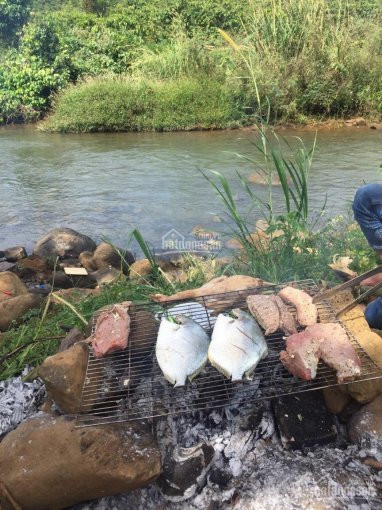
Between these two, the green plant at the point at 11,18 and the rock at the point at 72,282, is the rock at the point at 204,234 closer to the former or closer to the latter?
the rock at the point at 72,282

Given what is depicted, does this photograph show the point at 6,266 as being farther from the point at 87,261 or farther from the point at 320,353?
the point at 320,353

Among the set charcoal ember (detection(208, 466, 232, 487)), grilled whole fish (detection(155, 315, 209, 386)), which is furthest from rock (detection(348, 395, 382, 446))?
grilled whole fish (detection(155, 315, 209, 386))

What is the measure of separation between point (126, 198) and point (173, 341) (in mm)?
6844

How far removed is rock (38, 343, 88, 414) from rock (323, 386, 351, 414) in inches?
51.4

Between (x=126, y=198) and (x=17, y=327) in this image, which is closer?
(x=17, y=327)

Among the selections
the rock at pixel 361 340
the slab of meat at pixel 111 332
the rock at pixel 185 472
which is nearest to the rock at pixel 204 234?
the rock at pixel 361 340

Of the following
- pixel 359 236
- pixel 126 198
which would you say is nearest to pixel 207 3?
pixel 126 198

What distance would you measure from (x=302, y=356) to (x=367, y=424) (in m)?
0.49

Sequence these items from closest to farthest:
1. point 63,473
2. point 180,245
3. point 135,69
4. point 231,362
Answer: point 63,473
point 231,362
point 180,245
point 135,69

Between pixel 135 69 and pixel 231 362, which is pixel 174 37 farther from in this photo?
pixel 231 362

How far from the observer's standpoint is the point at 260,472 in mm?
2352

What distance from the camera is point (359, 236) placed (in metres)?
4.20

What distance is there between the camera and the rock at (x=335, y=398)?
255cm

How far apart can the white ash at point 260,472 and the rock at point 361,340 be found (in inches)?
10.6
